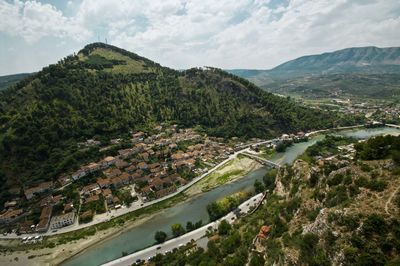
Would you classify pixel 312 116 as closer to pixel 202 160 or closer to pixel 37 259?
pixel 202 160

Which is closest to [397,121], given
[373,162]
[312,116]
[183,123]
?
[312,116]

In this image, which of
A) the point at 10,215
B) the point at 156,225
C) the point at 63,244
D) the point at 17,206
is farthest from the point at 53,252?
the point at 17,206

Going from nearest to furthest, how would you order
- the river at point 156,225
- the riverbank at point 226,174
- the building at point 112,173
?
the river at point 156,225, the riverbank at point 226,174, the building at point 112,173

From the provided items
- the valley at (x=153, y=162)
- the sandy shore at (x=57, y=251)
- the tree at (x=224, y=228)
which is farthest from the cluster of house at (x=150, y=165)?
the tree at (x=224, y=228)

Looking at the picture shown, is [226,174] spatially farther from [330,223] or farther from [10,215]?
[330,223]

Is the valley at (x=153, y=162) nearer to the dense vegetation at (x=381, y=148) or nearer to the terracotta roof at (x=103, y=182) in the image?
the terracotta roof at (x=103, y=182)

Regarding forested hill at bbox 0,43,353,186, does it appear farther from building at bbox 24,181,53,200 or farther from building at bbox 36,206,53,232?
building at bbox 36,206,53,232
